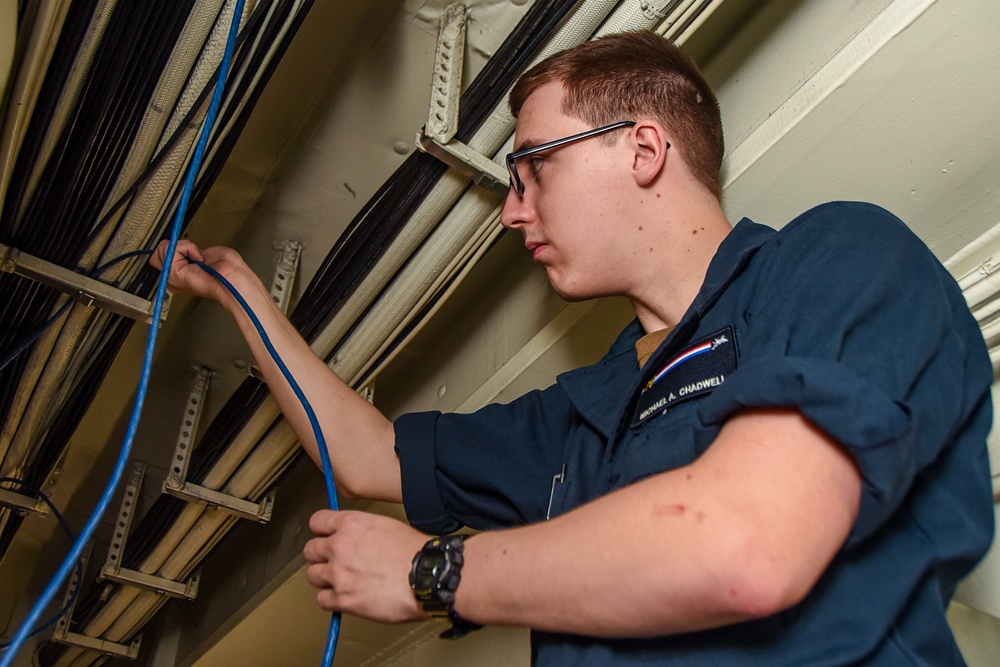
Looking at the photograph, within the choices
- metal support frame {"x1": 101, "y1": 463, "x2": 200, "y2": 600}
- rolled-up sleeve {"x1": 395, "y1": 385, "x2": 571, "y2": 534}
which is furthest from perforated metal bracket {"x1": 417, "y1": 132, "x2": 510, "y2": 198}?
metal support frame {"x1": 101, "y1": 463, "x2": 200, "y2": 600}

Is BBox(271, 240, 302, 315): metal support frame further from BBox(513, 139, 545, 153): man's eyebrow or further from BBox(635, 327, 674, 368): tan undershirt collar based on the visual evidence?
BBox(635, 327, 674, 368): tan undershirt collar

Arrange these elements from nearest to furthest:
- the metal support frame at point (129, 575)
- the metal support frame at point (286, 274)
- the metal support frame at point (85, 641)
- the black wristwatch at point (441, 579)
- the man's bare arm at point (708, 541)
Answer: the man's bare arm at point (708, 541), the black wristwatch at point (441, 579), the metal support frame at point (286, 274), the metal support frame at point (129, 575), the metal support frame at point (85, 641)

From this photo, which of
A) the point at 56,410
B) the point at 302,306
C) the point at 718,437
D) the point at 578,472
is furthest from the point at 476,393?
the point at 718,437

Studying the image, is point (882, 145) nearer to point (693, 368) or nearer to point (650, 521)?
point (693, 368)

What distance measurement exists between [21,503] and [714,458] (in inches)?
75.2

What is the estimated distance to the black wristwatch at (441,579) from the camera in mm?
774

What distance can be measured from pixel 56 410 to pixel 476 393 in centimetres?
90

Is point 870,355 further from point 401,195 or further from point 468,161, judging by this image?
point 401,195

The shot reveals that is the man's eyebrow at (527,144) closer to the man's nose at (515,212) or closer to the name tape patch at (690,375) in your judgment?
the man's nose at (515,212)

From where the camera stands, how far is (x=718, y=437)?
71cm

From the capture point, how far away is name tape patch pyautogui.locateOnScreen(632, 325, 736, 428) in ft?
2.77

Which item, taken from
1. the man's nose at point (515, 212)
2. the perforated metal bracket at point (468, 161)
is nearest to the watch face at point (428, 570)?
the man's nose at point (515, 212)

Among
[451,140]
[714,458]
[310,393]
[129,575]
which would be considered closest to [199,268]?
[310,393]

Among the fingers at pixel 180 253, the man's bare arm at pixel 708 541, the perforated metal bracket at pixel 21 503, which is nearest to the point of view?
the man's bare arm at pixel 708 541
